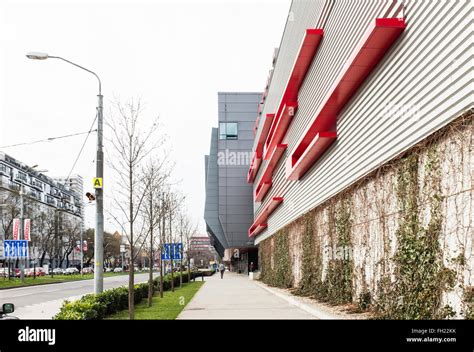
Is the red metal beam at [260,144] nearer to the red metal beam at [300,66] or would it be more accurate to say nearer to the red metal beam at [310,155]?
the red metal beam at [300,66]

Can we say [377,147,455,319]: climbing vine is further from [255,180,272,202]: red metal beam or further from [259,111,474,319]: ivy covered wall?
[255,180,272,202]: red metal beam

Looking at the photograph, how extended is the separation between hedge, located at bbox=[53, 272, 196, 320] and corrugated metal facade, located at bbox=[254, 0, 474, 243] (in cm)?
687

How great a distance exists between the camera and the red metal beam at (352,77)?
33.1 ft

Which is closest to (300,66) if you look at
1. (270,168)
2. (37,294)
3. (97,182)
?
(97,182)

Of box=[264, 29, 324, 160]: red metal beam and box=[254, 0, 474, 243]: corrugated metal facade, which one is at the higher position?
box=[264, 29, 324, 160]: red metal beam

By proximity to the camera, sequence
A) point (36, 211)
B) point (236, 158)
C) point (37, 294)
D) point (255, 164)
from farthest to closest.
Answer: point (36, 211), point (236, 158), point (255, 164), point (37, 294)

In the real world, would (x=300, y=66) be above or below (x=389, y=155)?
above

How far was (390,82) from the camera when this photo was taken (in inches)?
421

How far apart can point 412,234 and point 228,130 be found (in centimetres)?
5313

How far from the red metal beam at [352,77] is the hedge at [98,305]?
770 cm

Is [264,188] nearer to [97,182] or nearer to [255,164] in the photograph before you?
[255,164]

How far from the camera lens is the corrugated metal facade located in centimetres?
775

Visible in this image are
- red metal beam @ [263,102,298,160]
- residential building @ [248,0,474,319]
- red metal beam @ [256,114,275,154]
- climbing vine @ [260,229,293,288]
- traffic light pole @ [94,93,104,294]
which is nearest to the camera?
residential building @ [248,0,474,319]

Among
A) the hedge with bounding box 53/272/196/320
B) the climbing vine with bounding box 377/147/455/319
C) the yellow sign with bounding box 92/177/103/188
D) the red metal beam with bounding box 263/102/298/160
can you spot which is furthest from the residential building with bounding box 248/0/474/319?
the yellow sign with bounding box 92/177/103/188
